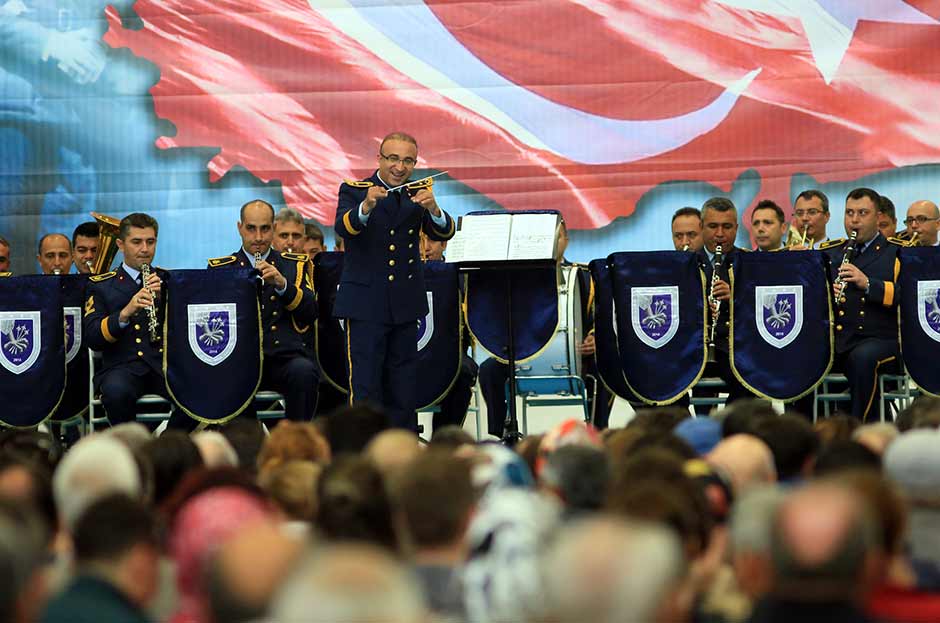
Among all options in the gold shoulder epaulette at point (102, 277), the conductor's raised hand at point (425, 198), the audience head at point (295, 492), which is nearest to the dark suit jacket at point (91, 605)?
the audience head at point (295, 492)

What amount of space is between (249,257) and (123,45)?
11.8ft

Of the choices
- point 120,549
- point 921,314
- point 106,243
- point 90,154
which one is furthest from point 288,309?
point 120,549

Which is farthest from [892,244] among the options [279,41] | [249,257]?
[279,41]

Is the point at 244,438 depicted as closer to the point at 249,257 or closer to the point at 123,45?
the point at 249,257

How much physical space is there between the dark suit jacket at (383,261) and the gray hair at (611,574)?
16.2ft

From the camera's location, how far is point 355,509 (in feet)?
9.96

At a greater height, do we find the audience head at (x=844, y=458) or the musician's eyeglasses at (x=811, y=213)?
the musician's eyeglasses at (x=811, y=213)

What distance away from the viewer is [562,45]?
1040cm

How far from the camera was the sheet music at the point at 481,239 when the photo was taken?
22.1 feet

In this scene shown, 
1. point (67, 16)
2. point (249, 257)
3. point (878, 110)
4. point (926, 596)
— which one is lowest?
point (926, 596)

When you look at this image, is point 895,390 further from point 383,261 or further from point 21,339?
point 21,339

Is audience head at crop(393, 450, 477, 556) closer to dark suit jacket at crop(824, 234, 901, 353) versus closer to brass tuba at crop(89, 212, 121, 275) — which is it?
dark suit jacket at crop(824, 234, 901, 353)

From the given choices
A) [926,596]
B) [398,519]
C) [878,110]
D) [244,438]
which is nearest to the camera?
[926,596]

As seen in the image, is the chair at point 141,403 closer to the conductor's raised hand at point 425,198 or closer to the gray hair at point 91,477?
the conductor's raised hand at point 425,198
